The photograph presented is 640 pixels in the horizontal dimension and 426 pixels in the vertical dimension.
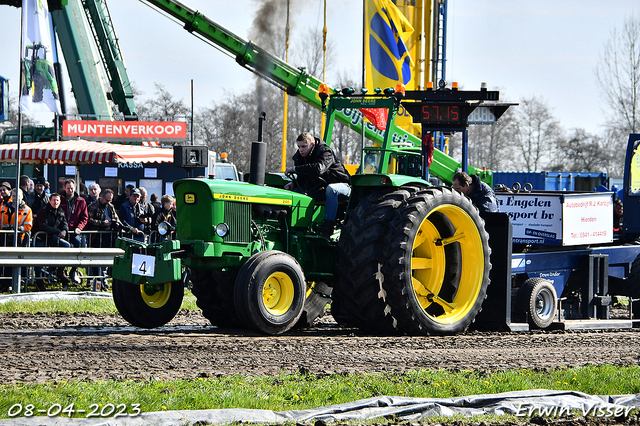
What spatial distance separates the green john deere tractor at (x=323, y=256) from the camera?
8.17 meters

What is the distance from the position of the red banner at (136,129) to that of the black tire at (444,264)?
1487 centimetres

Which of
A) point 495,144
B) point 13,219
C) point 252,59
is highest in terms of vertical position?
point 495,144

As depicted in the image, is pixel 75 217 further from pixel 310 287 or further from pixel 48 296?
pixel 310 287

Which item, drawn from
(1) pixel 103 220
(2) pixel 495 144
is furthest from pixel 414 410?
(2) pixel 495 144

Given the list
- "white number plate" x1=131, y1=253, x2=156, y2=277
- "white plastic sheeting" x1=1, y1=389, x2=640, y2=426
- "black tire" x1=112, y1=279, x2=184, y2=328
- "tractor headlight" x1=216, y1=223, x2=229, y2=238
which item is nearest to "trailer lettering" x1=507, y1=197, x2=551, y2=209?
"tractor headlight" x1=216, y1=223, x2=229, y2=238

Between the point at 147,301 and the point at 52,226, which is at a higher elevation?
the point at 52,226

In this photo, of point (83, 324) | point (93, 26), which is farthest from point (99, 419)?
point (93, 26)

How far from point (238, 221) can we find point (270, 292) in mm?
832

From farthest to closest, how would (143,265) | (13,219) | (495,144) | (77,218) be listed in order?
(495,144) < (77,218) < (13,219) < (143,265)

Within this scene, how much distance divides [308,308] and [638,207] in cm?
592

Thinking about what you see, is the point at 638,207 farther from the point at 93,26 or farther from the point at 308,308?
the point at 93,26

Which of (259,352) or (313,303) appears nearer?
(259,352)

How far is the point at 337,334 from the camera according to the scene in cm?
891

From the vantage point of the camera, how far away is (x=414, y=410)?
4996 mm
